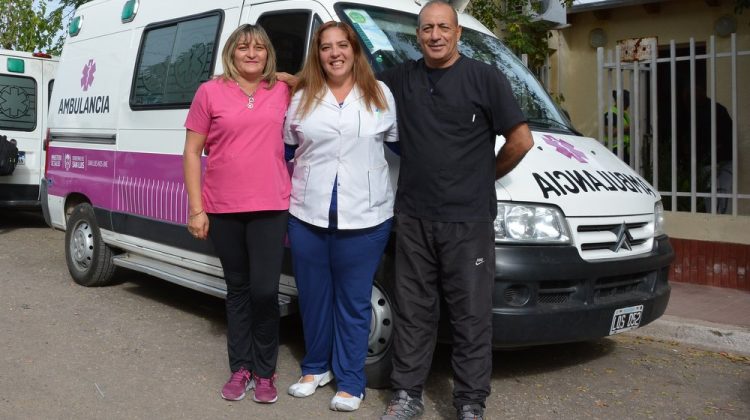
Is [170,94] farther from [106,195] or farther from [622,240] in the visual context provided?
[622,240]

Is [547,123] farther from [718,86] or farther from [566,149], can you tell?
[718,86]

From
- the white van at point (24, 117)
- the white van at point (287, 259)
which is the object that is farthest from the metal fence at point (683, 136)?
the white van at point (24, 117)

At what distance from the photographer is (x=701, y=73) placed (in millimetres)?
9336

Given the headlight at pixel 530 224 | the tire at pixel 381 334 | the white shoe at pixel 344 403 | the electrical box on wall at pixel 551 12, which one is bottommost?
the white shoe at pixel 344 403

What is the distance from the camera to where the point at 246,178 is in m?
4.22

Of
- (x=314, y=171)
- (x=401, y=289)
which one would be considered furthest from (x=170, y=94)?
(x=401, y=289)

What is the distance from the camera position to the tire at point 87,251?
7082mm

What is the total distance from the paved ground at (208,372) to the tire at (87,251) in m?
0.30

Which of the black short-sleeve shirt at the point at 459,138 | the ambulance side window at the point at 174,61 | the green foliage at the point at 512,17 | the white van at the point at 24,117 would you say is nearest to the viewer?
the black short-sleeve shirt at the point at 459,138

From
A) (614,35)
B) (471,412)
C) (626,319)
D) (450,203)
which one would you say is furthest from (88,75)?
(614,35)

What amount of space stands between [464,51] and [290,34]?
43.5 inches

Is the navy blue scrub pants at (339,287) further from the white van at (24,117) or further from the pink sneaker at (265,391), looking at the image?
the white van at (24,117)

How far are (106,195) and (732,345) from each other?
193 inches

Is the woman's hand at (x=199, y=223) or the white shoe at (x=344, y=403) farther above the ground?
the woman's hand at (x=199, y=223)
